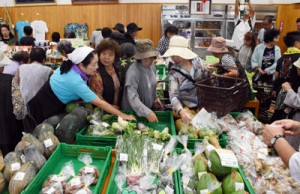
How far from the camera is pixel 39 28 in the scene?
9898 millimetres

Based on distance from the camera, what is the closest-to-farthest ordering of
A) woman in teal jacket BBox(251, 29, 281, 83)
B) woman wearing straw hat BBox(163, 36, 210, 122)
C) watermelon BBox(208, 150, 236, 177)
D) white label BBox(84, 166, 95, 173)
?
watermelon BBox(208, 150, 236, 177) < white label BBox(84, 166, 95, 173) < woman wearing straw hat BBox(163, 36, 210, 122) < woman in teal jacket BBox(251, 29, 281, 83)

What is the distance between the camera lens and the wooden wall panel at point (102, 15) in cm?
953

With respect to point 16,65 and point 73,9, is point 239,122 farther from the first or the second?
point 73,9

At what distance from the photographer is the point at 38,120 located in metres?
2.88

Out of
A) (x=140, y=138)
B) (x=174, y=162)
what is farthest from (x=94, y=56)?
(x=174, y=162)

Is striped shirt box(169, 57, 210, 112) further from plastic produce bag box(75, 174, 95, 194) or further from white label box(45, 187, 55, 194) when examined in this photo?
white label box(45, 187, 55, 194)

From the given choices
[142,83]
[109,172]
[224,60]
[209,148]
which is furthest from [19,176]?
[224,60]

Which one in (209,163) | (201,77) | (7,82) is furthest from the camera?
(201,77)

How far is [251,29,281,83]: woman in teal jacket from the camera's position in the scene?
538cm

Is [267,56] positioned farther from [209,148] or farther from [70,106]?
[70,106]

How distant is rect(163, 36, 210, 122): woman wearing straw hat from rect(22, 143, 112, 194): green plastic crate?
88 cm

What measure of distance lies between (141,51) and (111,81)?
1.77ft

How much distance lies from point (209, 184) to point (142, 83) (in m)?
1.48

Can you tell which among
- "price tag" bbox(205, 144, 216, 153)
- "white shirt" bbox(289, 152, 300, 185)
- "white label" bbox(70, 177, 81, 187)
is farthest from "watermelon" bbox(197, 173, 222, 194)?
"white label" bbox(70, 177, 81, 187)
